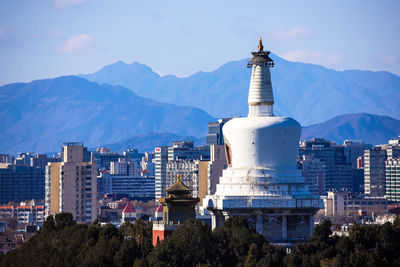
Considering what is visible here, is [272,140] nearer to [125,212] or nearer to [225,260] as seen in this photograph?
[225,260]

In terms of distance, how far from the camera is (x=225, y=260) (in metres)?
64.1

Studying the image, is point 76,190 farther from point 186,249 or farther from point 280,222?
point 186,249

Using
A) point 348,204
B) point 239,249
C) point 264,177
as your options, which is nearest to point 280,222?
point 264,177

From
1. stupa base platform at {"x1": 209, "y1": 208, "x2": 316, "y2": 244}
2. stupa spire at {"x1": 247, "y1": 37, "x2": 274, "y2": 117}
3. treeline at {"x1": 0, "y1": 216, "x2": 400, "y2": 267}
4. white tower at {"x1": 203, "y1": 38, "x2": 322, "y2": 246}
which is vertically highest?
stupa spire at {"x1": 247, "y1": 37, "x2": 274, "y2": 117}

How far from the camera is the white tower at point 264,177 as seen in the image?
7194 centimetres

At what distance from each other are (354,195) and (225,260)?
13667 centimetres

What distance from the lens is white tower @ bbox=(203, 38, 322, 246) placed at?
71.9 m

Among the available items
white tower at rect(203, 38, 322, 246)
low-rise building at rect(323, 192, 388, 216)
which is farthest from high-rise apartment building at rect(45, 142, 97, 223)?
white tower at rect(203, 38, 322, 246)

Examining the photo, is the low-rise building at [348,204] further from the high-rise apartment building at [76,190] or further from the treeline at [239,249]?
the treeline at [239,249]

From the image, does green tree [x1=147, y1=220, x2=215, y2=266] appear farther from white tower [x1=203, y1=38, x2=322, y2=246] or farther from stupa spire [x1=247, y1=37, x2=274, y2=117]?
stupa spire [x1=247, y1=37, x2=274, y2=117]

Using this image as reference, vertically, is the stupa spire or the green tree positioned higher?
the stupa spire

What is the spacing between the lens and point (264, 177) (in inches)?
2864

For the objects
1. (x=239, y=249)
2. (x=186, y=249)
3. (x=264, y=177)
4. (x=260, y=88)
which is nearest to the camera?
(x=239, y=249)

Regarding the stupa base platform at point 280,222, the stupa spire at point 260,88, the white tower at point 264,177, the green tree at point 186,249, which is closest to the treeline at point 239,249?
the green tree at point 186,249
